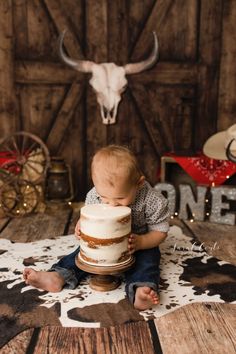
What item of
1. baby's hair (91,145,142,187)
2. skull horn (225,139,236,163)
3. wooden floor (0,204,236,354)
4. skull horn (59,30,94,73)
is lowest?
wooden floor (0,204,236,354)

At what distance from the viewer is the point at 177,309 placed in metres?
1.90

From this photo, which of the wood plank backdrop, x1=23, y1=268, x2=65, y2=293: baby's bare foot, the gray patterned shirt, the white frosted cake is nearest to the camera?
the white frosted cake

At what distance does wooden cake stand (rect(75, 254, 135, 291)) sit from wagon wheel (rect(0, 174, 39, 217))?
151 cm

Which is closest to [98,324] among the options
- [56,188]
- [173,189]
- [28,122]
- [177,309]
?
[177,309]

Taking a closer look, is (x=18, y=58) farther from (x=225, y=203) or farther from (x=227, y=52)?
(x=225, y=203)

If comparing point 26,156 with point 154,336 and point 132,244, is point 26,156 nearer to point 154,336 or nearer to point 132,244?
point 132,244

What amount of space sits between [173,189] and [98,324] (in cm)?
182

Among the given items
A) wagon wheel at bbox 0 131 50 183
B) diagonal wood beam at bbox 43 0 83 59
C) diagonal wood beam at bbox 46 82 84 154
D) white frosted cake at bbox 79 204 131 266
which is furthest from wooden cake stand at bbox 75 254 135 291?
diagonal wood beam at bbox 43 0 83 59

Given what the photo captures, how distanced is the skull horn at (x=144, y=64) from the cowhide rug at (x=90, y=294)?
1.95 m

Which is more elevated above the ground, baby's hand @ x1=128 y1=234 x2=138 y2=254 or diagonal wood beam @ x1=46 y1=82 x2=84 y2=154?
diagonal wood beam @ x1=46 y1=82 x2=84 y2=154

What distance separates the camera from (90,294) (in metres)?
2.04

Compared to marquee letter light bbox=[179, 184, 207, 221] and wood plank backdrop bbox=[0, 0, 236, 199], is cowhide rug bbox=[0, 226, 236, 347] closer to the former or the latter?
marquee letter light bbox=[179, 184, 207, 221]

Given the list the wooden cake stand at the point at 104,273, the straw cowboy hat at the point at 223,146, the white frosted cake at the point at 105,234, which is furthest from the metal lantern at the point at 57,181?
the white frosted cake at the point at 105,234

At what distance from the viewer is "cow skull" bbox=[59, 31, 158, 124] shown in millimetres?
3982
